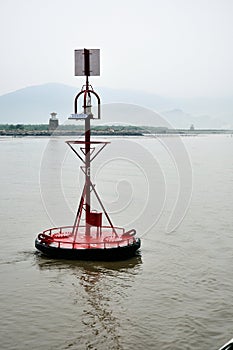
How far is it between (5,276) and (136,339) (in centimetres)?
459

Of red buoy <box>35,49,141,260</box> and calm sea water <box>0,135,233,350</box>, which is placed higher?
red buoy <box>35,49,141,260</box>

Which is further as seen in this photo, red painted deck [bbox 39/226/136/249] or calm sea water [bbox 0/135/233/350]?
red painted deck [bbox 39/226/136/249]

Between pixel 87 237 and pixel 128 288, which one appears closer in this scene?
pixel 128 288

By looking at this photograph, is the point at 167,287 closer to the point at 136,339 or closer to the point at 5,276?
the point at 136,339

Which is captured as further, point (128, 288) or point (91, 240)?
point (91, 240)

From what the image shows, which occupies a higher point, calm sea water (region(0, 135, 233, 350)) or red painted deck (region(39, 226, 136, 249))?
red painted deck (region(39, 226, 136, 249))

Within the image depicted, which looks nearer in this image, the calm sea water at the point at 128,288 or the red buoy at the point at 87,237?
the calm sea water at the point at 128,288

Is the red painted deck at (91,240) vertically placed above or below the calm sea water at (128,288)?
above

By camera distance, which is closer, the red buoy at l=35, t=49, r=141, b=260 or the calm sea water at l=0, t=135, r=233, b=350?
the calm sea water at l=0, t=135, r=233, b=350

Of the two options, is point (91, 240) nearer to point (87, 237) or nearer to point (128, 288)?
point (87, 237)

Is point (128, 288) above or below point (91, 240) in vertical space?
below

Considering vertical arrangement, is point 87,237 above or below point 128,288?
above

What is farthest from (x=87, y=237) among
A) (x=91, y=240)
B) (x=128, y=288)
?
(x=128, y=288)

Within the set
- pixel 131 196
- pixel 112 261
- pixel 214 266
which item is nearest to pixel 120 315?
pixel 112 261
